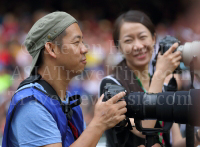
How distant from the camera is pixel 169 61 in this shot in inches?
62.9

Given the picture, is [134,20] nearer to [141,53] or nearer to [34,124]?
[141,53]

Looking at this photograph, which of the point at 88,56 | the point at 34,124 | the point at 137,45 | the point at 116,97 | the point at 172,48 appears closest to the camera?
the point at 34,124

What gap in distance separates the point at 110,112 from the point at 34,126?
0.31m

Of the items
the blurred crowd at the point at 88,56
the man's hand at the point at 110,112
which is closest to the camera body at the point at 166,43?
the man's hand at the point at 110,112

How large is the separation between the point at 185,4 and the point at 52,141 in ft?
14.9

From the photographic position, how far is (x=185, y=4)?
505 cm

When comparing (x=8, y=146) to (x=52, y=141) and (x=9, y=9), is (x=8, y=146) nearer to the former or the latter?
(x=52, y=141)

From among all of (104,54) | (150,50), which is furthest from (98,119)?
(104,54)

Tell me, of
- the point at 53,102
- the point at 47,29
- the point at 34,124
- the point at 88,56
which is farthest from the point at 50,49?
the point at 88,56

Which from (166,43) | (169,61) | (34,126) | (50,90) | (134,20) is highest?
(134,20)

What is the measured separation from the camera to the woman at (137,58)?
1.59m

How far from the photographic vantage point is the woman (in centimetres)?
159

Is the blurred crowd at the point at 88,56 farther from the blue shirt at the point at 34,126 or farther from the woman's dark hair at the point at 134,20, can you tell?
the blue shirt at the point at 34,126

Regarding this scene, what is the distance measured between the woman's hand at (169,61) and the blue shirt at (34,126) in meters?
0.74
